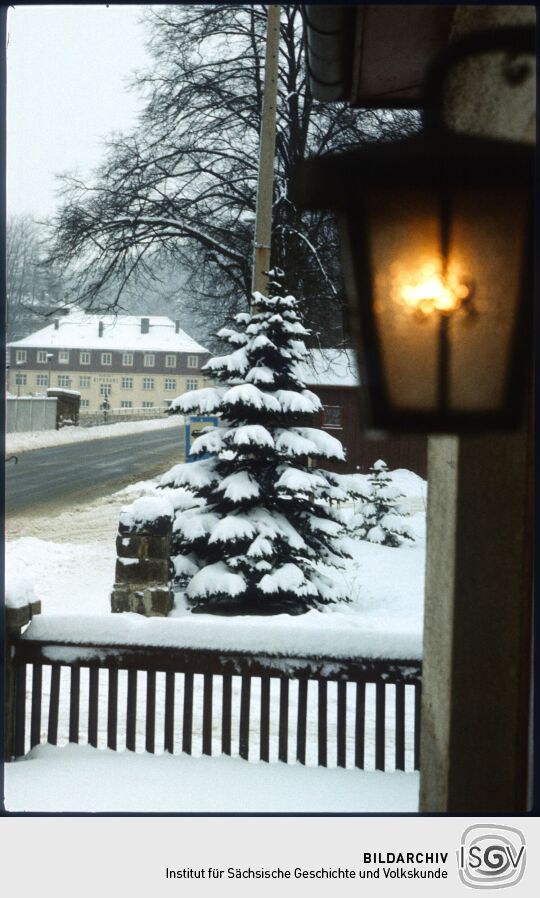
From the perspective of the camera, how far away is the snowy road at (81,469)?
14269 mm

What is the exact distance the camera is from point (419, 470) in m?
18.6

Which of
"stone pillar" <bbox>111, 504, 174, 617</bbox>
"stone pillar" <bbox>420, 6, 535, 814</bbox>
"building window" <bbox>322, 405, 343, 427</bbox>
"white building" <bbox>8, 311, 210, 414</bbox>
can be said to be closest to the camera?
"stone pillar" <bbox>420, 6, 535, 814</bbox>

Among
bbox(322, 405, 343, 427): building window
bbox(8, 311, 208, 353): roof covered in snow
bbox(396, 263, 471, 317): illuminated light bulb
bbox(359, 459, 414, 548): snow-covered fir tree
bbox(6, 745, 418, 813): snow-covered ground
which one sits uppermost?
bbox(8, 311, 208, 353): roof covered in snow

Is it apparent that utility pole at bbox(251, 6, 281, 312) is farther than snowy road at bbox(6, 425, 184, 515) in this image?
No

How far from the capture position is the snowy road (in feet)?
46.8

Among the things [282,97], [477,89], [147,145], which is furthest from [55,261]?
[477,89]

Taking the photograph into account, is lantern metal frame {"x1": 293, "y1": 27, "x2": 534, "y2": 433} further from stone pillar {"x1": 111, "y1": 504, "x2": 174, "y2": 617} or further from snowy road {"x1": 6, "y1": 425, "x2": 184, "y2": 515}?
snowy road {"x1": 6, "y1": 425, "x2": 184, "y2": 515}

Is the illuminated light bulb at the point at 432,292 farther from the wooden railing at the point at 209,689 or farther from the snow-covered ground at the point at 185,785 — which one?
the wooden railing at the point at 209,689
